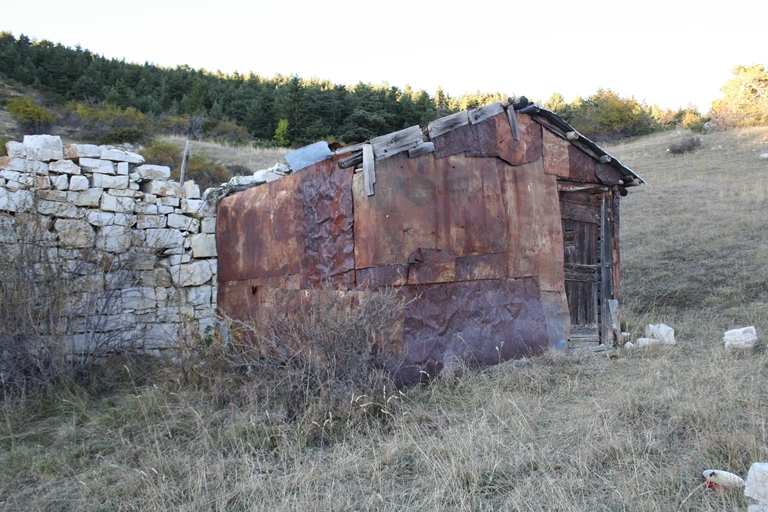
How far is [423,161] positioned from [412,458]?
10.1 feet

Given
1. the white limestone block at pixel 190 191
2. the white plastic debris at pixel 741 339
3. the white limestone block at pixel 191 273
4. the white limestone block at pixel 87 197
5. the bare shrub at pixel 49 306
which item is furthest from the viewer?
the white limestone block at pixel 190 191

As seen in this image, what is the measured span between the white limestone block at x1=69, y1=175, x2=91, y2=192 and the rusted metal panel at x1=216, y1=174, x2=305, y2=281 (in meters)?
1.65

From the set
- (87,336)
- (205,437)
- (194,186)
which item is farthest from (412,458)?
(194,186)

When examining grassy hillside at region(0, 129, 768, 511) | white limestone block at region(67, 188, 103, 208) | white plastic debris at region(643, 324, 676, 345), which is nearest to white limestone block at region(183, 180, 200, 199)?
white limestone block at region(67, 188, 103, 208)

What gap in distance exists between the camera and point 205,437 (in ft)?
13.3

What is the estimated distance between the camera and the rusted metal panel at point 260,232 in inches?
244

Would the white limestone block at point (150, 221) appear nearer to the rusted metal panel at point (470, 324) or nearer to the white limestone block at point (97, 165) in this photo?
the white limestone block at point (97, 165)

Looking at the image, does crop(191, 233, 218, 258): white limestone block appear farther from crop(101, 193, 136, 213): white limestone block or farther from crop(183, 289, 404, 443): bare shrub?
crop(183, 289, 404, 443): bare shrub

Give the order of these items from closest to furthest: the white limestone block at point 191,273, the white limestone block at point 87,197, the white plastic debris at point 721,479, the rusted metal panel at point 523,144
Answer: the white plastic debris at point 721,479
the rusted metal panel at point 523,144
the white limestone block at point 87,197
the white limestone block at point 191,273

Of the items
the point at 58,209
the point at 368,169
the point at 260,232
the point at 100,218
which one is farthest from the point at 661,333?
the point at 58,209

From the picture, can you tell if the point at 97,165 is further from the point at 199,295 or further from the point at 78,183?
the point at 199,295

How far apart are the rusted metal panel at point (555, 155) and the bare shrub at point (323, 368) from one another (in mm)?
3016

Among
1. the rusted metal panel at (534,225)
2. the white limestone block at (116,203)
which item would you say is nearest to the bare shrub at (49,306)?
the white limestone block at (116,203)

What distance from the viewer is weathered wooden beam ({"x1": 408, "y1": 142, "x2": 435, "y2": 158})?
5.46m
